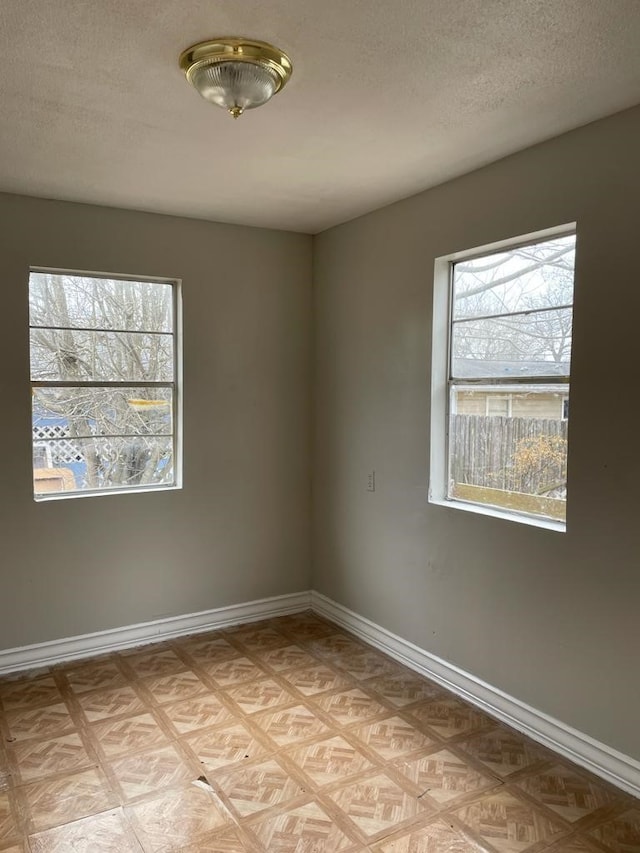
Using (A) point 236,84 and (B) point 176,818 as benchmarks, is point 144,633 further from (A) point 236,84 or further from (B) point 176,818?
(A) point 236,84

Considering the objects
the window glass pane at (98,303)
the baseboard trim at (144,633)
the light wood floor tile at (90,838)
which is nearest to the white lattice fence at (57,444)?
the window glass pane at (98,303)

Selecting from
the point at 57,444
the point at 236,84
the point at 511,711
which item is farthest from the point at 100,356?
the point at 511,711

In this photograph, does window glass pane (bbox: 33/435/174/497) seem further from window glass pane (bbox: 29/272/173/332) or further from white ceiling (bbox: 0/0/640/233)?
white ceiling (bbox: 0/0/640/233)

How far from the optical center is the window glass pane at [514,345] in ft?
8.90

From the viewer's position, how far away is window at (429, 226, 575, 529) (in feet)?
8.95

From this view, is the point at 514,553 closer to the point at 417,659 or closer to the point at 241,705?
the point at 417,659

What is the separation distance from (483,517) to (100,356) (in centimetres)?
233

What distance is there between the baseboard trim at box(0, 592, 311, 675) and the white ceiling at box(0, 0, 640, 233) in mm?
2500

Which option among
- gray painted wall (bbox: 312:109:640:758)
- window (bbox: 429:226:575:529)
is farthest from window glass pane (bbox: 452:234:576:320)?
gray painted wall (bbox: 312:109:640:758)

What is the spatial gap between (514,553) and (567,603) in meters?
0.32

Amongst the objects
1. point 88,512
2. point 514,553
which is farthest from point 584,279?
point 88,512

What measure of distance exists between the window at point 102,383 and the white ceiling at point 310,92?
0.58 m

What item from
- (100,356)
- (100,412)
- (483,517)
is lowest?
(483,517)

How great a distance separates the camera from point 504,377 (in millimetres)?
2975
